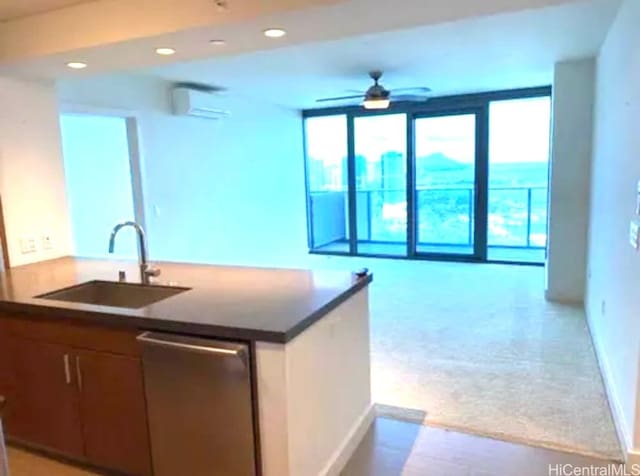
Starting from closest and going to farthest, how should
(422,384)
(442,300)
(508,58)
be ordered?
(422,384) → (508,58) → (442,300)

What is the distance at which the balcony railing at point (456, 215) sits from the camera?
7035 millimetres

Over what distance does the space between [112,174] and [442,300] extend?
4203mm

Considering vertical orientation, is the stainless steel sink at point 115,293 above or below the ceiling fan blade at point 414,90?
below

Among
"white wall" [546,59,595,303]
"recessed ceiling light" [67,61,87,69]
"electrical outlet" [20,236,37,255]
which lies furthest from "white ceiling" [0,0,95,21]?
"white wall" [546,59,595,303]

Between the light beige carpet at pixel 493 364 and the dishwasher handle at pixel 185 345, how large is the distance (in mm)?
1417

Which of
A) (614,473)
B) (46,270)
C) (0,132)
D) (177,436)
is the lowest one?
(614,473)

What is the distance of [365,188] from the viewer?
7.91 metres

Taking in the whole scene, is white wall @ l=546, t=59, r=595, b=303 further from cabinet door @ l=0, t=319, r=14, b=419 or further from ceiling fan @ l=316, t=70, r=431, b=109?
cabinet door @ l=0, t=319, r=14, b=419

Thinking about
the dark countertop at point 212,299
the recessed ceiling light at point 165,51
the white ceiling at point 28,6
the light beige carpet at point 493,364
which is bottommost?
the light beige carpet at point 493,364

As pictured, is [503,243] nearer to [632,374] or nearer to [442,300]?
[442,300]

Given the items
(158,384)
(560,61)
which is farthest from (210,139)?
(158,384)

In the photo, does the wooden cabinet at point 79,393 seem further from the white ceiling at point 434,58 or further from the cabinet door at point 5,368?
the white ceiling at point 434,58

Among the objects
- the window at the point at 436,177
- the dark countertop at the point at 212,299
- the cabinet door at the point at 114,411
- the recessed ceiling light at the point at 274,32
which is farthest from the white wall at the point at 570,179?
the cabinet door at the point at 114,411

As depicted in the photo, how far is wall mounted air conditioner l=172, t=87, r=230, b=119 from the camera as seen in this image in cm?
499
